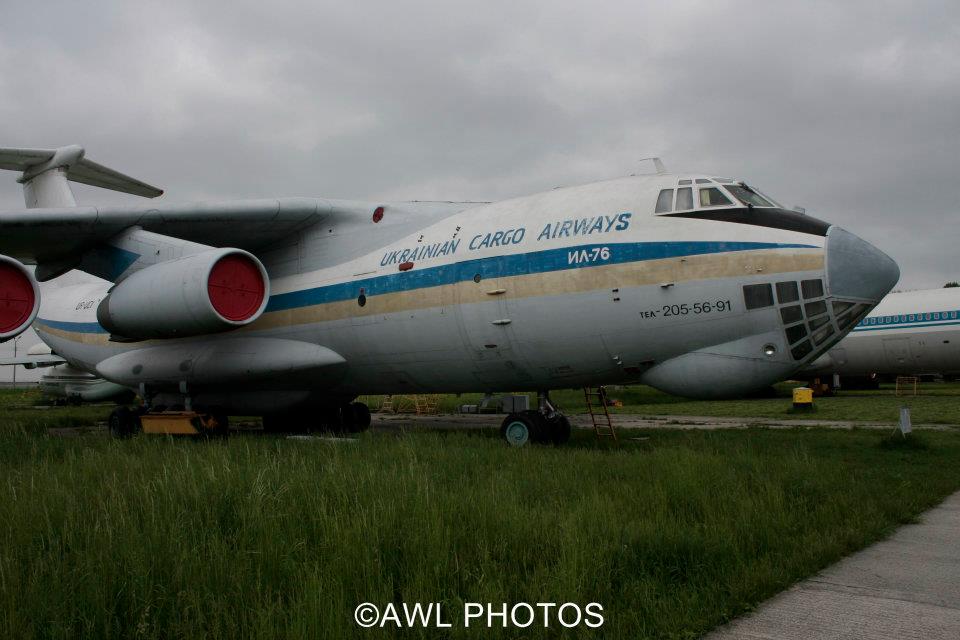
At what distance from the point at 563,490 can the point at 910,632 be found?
8.69 ft

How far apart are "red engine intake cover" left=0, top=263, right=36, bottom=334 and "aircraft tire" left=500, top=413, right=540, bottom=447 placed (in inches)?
276

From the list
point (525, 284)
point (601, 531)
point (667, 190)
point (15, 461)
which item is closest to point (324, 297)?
point (525, 284)

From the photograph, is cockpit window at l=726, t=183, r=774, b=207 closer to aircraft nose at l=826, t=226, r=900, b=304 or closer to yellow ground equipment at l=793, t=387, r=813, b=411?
aircraft nose at l=826, t=226, r=900, b=304

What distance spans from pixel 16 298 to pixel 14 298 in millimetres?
24

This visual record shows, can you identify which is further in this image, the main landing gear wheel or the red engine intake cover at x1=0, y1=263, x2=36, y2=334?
the red engine intake cover at x1=0, y1=263, x2=36, y2=334

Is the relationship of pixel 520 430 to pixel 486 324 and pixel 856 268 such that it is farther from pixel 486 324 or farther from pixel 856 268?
pixel 856 268

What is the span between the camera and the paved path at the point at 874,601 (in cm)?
320

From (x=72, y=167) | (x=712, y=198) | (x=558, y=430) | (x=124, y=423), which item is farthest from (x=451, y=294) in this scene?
(x=72, y=167)

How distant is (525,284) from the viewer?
8.96 metres

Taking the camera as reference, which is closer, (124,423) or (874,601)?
(874,601)

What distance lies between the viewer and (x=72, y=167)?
51.3 ft

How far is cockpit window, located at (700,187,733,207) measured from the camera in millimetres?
8406

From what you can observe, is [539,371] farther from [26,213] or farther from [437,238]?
[26,213]

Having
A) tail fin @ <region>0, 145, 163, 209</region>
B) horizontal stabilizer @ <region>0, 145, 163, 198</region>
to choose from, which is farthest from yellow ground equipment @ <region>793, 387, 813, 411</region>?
tail fin @ <region>0, 145, 163, 209</region>
